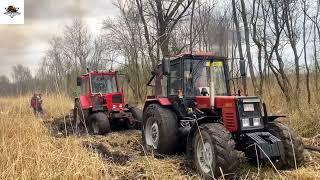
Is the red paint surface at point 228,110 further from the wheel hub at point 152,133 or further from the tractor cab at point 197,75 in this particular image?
the wheel hub at point 152,133

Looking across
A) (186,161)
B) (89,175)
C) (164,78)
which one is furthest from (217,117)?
(89,175)

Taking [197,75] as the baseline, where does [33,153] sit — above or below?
below

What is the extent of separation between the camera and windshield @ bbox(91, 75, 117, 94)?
43.3ft

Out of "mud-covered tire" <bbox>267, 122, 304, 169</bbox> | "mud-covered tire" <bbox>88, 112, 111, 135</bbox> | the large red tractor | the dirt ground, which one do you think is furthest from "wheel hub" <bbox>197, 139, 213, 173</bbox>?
"mud-covered tire" <bbox>88, 112, 111, 135</bbox>

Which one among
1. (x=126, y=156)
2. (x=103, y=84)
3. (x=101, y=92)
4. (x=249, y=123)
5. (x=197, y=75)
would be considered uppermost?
(x=103, y=84)

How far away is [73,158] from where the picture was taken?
16.9 ft

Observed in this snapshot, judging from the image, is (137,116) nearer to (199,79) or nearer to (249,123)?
(199,79)

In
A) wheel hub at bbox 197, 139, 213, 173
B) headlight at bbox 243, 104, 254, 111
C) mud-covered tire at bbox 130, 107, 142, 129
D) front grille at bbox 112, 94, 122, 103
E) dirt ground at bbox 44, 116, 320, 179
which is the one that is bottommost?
dirt ground at bbox 44, 116, 320, 179

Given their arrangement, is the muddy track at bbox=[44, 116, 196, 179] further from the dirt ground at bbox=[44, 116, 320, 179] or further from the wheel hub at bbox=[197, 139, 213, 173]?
the wheel hub at bbox=[197, 139, 213, 173]

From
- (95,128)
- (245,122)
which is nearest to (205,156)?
(245,122)

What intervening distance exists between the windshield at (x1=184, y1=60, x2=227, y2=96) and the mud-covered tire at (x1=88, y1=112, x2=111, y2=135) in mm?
4749

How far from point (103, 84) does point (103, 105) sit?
0.77 meters

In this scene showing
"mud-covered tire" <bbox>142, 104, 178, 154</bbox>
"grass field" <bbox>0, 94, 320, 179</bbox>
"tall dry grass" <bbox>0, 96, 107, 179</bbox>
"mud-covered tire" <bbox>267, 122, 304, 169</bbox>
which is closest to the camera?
"tall dry grass" <bbox>0, 96, 107, 179</bbox>

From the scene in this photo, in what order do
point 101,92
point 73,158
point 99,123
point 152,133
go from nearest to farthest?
point 73,158
point 152,133
point 99,123
point 101,92
